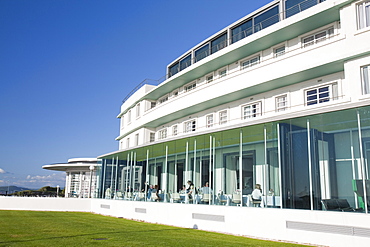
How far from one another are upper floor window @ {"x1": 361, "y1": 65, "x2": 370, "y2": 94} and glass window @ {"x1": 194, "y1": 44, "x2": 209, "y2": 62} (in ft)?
45.3

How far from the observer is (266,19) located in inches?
873

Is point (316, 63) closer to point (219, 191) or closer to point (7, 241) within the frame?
point (219, 191)

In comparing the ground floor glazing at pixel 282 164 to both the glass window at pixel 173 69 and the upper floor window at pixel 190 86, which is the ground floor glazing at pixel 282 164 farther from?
the glass window at pixel 173 69

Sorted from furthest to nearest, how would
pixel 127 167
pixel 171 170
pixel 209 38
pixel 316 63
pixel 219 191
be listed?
pixel 209 38 → pixel 127 167 → pixel 171 170 → pixel 316 63 → pixel 219 191

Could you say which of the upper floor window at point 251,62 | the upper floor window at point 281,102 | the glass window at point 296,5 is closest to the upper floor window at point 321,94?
the upper floor window at point 281,102

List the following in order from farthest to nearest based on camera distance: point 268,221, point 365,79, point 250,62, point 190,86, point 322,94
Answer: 1. point 190,86
2. point 250,62
3. point 322,94
4. point 365,79
5. point 268,221

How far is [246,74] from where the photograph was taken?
70.3 ft

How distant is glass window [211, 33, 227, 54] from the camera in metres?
25.9

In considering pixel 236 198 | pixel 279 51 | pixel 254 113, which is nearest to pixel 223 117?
pixel 254 113

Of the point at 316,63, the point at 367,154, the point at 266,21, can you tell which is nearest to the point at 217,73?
the point at 266,21

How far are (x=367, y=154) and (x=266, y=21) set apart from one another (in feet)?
45.2

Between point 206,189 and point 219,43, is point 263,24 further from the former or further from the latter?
point 206,189

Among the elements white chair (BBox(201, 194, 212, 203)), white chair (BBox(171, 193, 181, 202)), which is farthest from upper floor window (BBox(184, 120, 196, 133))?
white chair (BBox(201, 194, 212, 203))

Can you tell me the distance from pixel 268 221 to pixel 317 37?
442 inches
